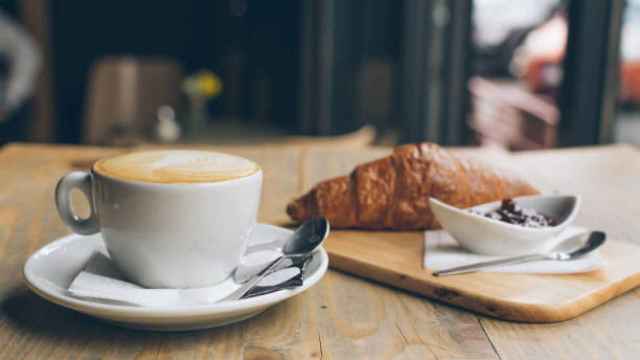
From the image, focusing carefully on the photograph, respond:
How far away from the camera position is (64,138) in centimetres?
517

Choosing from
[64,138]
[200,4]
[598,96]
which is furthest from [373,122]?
[598,96]

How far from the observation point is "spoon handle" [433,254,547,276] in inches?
30.8

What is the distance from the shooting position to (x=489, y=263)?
2.63 ft

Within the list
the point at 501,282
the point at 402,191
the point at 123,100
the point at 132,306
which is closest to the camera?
the point at 132,306

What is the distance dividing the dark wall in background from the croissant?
360 centimetres

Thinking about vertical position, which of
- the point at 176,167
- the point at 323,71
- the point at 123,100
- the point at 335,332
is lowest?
the point at 123,100

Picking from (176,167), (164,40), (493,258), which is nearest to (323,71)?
(164,40)

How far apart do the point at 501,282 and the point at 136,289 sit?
0.32 m

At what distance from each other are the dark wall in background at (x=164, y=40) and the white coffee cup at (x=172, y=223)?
12.7ft

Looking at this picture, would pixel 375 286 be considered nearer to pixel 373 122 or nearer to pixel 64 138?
pixel 373 122

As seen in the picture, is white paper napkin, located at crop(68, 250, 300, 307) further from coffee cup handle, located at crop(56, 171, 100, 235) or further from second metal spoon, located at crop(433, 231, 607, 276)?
second metal spoon, located at crop(433, 231, 607, 276)

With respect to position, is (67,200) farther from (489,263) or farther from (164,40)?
(164,40)

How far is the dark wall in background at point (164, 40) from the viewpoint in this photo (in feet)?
15.3

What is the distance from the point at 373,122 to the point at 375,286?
143 inches
